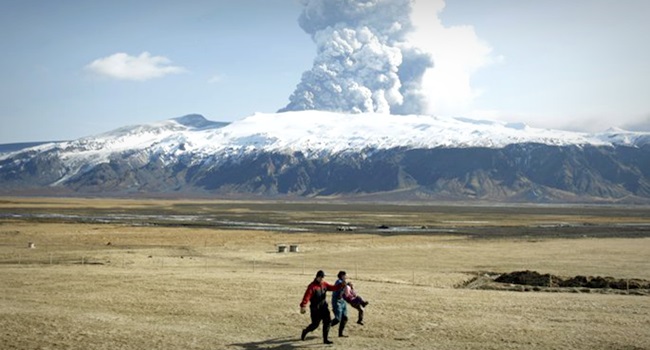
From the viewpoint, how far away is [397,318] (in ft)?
84.6

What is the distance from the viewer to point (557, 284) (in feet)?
126

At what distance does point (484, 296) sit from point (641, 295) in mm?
8106

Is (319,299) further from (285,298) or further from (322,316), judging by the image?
(285,298)

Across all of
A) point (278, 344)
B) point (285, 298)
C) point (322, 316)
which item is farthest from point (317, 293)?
point (285, 298)

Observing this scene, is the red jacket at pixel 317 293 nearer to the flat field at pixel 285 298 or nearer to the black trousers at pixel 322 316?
the black trousers at pixel 322 316

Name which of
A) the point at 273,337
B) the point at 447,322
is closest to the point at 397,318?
the point at 447,322

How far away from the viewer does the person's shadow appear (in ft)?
68.9

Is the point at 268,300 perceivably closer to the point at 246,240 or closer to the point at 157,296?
the point at 157,296

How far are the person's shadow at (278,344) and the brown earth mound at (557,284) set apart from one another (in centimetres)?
1863

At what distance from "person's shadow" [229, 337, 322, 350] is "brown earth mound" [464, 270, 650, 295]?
61.1 ft

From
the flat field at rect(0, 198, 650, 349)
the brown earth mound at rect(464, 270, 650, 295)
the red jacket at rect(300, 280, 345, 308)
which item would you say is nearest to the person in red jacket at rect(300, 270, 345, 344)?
the red jacket at rect(300, 280, 345, 308)

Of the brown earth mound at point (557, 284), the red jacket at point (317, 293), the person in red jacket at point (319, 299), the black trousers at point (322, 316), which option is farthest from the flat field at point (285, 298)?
the red jacket at point (317, 293)

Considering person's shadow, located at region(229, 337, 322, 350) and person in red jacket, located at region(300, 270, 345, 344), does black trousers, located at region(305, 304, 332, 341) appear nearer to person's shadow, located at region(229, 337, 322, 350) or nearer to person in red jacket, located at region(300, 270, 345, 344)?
person in red jacket, located at region(300, 270, 345, 344)

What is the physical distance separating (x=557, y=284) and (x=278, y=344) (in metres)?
22.2
